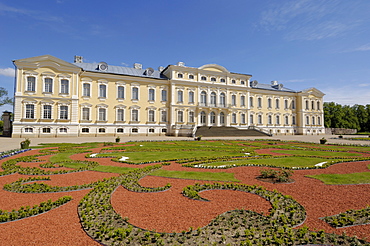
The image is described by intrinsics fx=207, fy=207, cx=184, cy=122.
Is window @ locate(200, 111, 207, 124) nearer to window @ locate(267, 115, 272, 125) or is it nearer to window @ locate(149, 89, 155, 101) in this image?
window @ locate(149, 89, 155, 101)

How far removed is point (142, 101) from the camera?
3628 centimetres

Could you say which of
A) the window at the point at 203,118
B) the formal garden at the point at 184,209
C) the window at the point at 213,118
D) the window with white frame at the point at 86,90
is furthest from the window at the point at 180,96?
the formal garden at the point at 184,209

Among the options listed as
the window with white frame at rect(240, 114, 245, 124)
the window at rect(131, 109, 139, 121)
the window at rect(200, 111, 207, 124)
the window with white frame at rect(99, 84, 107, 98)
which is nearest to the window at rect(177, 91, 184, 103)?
the window at rect(200, 111, 207, 124)

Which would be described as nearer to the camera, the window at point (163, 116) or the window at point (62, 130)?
the window at point (62, 130)

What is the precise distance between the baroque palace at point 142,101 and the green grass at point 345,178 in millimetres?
28439

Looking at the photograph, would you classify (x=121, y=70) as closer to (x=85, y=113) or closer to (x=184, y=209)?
(x=85, y=113)

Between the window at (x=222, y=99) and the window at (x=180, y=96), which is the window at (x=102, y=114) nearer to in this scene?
the window at (x=180, y=96)

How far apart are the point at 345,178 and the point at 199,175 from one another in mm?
4582

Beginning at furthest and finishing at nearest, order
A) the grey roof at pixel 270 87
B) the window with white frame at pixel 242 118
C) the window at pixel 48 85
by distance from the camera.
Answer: the grey roof at pixel 270 87
the window with white frame at pixel 242 118
the window at pixel 48 85

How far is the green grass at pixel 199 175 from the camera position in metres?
6.46

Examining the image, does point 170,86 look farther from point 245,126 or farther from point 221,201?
point 221,201

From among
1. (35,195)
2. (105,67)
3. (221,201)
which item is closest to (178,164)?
(221,201)

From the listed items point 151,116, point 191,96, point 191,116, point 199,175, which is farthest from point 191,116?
point 199,175

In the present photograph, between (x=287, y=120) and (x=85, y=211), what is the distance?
171ft
